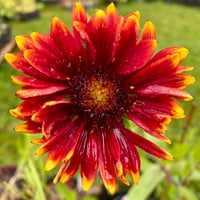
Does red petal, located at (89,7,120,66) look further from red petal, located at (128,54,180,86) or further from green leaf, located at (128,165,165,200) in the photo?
green leaf, located at (128,165,165,200)

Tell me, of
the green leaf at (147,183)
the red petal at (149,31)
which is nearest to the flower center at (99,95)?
the red petal at (149,31)

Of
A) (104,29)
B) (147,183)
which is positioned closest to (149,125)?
(104,29)

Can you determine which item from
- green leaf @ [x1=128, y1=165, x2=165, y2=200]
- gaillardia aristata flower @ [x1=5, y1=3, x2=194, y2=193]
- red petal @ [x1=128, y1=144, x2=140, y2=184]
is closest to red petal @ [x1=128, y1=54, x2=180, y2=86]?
gaillardia aristata flower @ [x1=5, y1=3, x2=194, y2=193]

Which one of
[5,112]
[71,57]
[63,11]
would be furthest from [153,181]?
[63,11]

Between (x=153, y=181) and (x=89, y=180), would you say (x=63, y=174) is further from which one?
(x=153, y=181)

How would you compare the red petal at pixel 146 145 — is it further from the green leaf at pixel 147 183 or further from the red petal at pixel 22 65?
the green leaf at pixel 147 183
